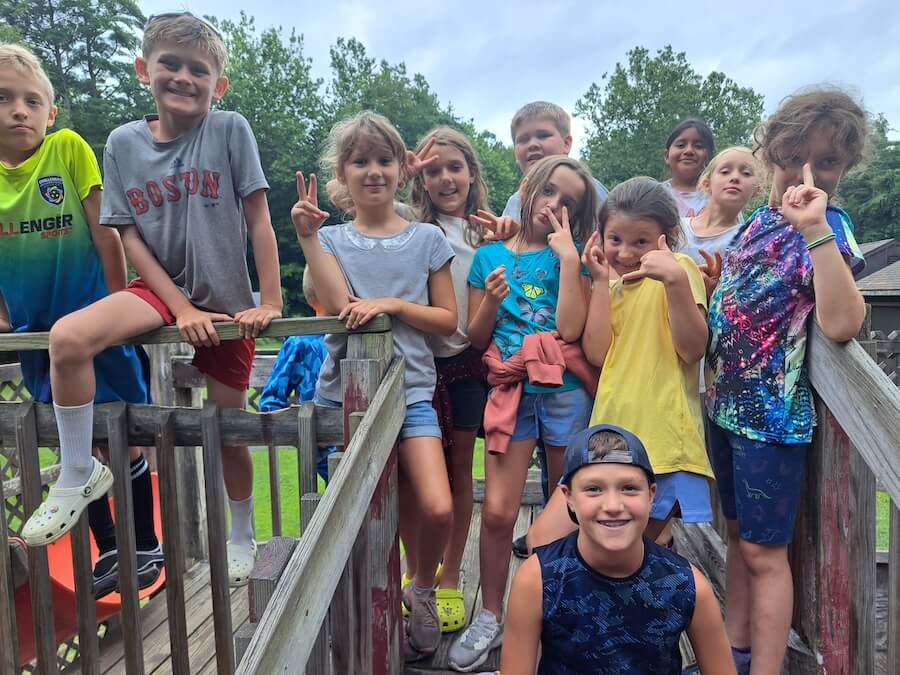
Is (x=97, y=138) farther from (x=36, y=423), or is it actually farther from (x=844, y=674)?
(x=844, y=674)

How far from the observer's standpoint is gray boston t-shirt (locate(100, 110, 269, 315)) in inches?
90.9

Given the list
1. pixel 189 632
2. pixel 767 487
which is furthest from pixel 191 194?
pixel 189 632

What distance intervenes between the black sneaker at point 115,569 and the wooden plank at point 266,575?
5.04 feet

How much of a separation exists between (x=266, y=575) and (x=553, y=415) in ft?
4.07

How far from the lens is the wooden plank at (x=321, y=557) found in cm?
109

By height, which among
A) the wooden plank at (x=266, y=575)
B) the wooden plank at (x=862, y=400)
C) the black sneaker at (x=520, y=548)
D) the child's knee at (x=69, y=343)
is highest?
the child's knee at (x=69, y=343)

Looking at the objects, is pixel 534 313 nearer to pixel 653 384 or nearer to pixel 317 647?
pixel 653 384

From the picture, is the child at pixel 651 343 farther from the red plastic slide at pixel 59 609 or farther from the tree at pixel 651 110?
the tree at pixel 651 110

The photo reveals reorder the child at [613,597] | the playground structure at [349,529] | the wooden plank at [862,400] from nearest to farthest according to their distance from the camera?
the playground structure at [349,529], the wooden plank at [862,400], the child at [613,597]

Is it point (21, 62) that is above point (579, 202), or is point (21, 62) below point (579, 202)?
above

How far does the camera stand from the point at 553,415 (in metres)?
2.21

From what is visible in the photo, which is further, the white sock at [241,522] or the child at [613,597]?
the white sock at [241,522]

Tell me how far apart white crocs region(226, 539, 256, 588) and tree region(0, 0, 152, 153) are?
28.4 meters

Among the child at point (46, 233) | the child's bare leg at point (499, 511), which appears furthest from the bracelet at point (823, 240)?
the child at point (46, 233)
